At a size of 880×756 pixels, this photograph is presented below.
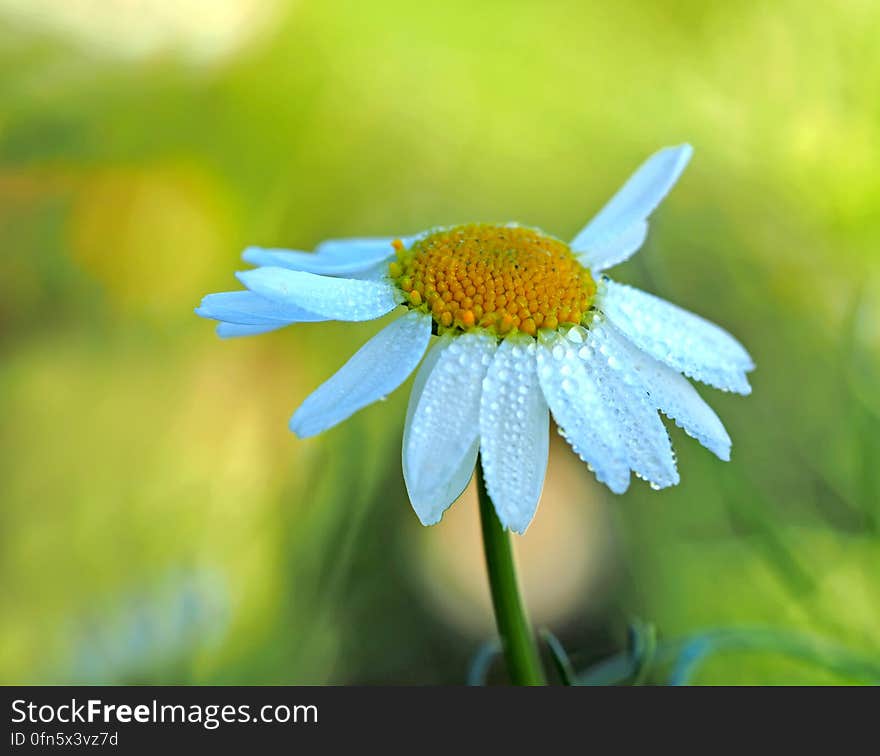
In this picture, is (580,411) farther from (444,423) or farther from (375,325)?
(375,325)

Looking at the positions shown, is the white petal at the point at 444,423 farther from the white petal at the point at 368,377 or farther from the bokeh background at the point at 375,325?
the bokeh background at the point at 375,325

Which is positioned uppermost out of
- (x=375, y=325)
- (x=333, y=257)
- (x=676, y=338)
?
(x=375, y=325)

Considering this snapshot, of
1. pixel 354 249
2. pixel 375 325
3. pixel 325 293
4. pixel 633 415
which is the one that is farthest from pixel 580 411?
pixel 375 325

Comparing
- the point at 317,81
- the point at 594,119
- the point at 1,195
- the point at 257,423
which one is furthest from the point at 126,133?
the point at 594,119

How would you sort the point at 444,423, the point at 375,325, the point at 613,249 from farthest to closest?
the point at 375,325, the point at 613,249, the point at 444,423

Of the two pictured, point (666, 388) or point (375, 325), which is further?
point (375, 325)

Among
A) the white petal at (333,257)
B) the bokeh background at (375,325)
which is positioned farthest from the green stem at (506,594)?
the bokeh background at (375,325)
